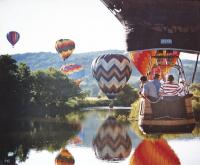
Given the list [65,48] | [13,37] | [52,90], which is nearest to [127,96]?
[52,90]

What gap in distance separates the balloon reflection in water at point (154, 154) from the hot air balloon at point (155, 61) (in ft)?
3.38

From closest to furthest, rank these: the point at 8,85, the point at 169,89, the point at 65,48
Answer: the point at 169,89 < the point at 8,85 < the point at 65,48

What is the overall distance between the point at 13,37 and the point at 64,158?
2.96 metres

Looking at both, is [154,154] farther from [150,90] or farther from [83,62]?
[83,62]

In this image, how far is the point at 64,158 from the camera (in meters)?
7.37

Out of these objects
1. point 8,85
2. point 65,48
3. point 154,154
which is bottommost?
point 154,154

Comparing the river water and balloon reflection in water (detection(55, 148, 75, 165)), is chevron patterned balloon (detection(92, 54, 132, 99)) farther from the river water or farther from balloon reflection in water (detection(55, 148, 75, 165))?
balloon reflection in water (detection(55, 148, 75, 165))

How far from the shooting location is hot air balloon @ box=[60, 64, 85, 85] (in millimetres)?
10980

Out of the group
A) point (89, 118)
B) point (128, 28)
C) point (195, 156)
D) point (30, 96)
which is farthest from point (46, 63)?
point (195, 156)

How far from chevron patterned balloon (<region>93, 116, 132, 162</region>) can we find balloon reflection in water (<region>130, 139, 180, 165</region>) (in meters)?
0.17

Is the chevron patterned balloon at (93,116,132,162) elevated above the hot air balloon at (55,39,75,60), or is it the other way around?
the hot air balloon at (55,39,75,60)

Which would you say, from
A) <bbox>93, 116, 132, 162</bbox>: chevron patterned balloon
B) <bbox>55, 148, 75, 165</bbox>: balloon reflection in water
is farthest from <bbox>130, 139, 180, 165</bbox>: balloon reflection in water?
<bbox>55, 148, 75, 165</bbox>: balloon reflection in water

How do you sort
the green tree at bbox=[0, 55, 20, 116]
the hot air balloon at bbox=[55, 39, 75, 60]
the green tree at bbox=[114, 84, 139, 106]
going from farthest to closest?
the hot air balloon at bbox=[55, 39, 75, 60]
the green tree at bbox=[114, 84, 139, 106]
the green tree at bbox=[0, 55, 20, 116]

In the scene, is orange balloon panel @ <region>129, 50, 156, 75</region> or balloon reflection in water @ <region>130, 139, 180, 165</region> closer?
balloon reflection in water @ <region>130, 139, 180, 165</region>
